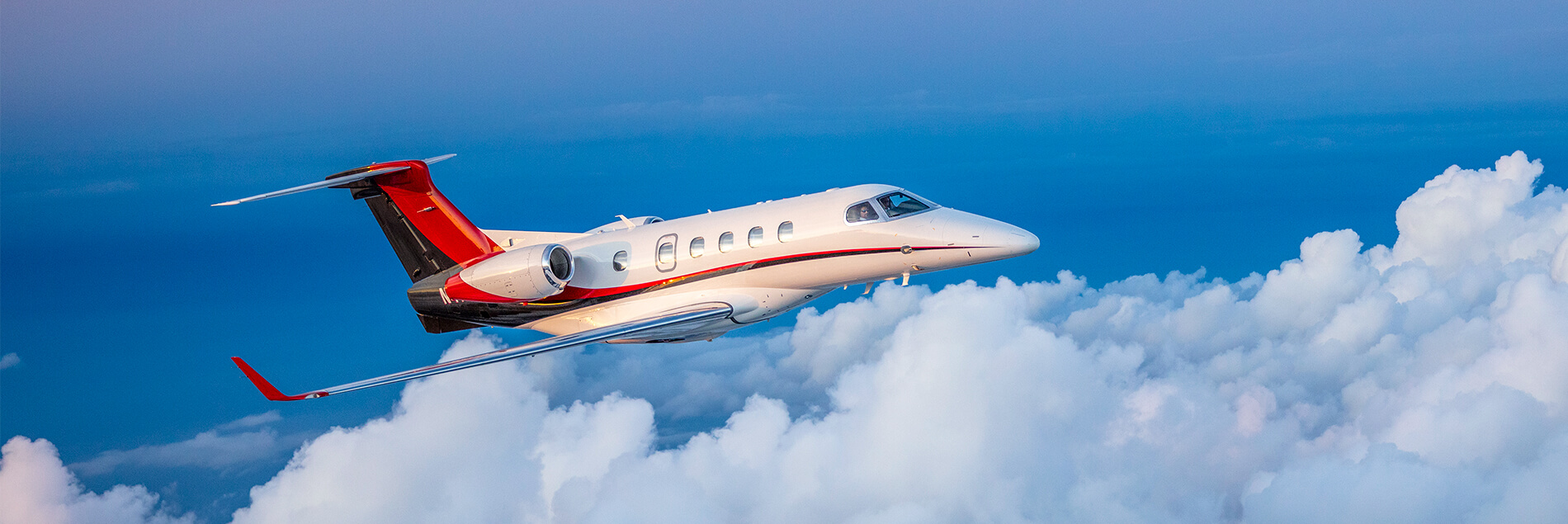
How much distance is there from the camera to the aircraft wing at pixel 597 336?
2105 cm

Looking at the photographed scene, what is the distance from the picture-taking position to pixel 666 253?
2386 cm

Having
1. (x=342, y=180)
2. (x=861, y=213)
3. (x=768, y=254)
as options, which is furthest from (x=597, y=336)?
(x=342, y=180)

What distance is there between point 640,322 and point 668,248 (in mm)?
1793

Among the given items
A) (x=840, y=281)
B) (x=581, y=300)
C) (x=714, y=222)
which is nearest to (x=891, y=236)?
(x=840, y=281)

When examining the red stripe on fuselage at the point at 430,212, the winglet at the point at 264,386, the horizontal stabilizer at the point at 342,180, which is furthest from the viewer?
the red stripe on fuselage at the point at 430,212

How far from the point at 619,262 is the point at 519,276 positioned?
7.33 ft

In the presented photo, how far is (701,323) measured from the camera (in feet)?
76.5

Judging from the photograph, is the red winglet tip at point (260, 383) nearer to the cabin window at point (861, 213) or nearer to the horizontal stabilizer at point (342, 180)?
the horizontal stabilizer at point (342, 180)

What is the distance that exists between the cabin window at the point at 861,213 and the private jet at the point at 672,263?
24mm

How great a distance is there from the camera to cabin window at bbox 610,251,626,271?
24391mm

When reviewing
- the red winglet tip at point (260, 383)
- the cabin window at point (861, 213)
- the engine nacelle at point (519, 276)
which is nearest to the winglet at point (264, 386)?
the red winglet tip at point (260, 383)

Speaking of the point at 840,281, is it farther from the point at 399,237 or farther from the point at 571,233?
the point at 399,237

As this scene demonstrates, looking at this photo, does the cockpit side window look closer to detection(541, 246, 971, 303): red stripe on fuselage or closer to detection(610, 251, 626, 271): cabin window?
detection(541, 246, 971, 303): red stripe on fuselage

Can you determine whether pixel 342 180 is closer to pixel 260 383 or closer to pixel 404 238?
pixel 404 238
